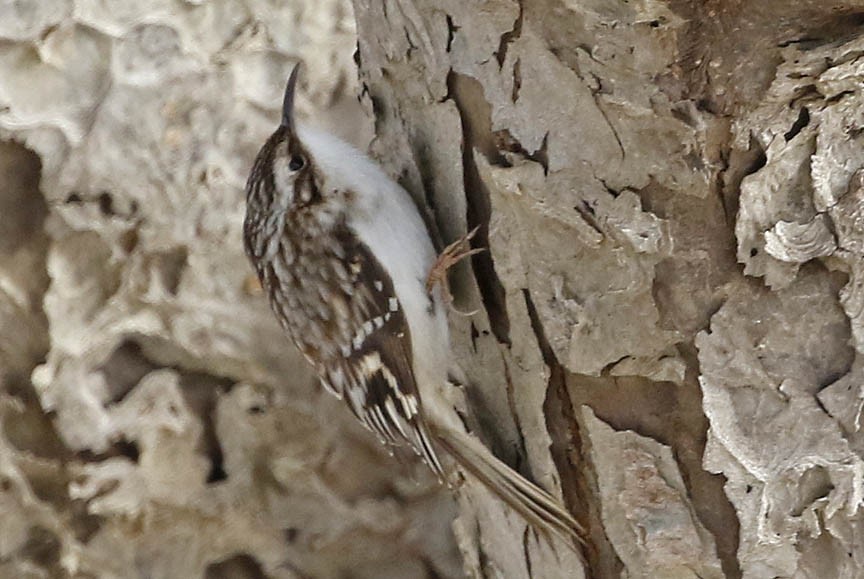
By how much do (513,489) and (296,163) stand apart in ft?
1.49

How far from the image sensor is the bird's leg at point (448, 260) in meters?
0.92

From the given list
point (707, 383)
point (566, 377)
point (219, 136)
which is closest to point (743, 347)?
point (707, 383)

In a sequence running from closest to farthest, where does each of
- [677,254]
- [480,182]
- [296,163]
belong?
[677,254] < [480,182] < [296,163]

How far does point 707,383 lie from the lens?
774mm

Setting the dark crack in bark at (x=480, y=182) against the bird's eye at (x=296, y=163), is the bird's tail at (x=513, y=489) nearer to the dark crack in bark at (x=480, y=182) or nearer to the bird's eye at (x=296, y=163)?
the dark crack in bark at (x=480, y=182)

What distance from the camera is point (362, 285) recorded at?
1112mm

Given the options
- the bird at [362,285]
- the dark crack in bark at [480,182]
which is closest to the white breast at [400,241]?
the bird at [362,285]

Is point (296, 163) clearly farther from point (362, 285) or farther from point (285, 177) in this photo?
point (362, 285)

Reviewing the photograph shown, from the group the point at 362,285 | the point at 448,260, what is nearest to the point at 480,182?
the point at 448,260

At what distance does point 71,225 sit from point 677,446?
1.01 m

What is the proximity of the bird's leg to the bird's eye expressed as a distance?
224 mm

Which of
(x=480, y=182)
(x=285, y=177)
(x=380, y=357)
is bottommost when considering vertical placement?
(x=380, y=357)

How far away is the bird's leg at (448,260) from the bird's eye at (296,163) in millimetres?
224

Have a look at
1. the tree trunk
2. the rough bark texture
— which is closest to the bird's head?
the rough bark texture
